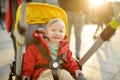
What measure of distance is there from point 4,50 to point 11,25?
1.60 metres

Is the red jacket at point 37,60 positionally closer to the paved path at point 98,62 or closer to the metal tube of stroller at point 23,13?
the metal tube of stroller at point 23,13

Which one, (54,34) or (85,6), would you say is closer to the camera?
(54,34)

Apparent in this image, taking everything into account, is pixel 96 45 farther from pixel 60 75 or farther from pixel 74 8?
pixel 74 8

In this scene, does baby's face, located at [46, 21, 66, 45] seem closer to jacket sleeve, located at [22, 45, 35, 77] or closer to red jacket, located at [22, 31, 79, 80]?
red jacket, located at [22, 31, 79, 80]

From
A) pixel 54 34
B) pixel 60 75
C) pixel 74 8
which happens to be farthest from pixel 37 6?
pixel 74 8

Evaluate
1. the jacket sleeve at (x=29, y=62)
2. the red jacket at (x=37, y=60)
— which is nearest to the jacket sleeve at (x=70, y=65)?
the red jacket at (x=37, y=60)

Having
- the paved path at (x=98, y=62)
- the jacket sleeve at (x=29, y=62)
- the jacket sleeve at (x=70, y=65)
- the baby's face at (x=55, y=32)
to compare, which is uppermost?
the baby's face at (x=55, y=32)

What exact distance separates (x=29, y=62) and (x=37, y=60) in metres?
0.11

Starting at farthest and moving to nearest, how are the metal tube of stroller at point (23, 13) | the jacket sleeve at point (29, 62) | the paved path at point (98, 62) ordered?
the paved path at point (98, 62) < the jacket sleeve at point (29, 62) < the metal tube of stroller at point (23, 13)

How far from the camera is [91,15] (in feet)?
31.7

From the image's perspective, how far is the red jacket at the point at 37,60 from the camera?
2275 mm

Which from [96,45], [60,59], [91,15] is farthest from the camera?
[91,15]

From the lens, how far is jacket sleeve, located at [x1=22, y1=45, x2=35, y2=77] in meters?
2.24

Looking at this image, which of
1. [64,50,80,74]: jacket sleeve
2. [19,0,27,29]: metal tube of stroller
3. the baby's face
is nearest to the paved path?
[64,50,80,74]: jacket sleeve
